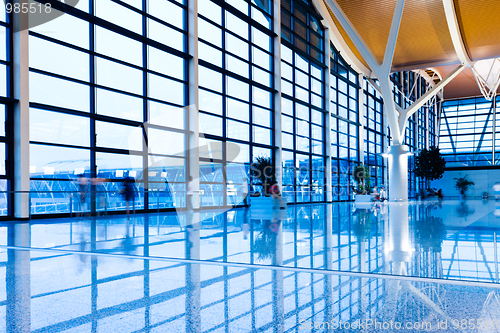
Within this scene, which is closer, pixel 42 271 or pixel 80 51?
pixel 42 271

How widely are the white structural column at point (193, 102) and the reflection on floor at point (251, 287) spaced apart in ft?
39.9

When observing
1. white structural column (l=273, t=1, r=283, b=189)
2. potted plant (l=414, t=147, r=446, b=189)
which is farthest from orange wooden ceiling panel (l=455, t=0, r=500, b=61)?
Answer: potted plant (l=414, t=147, r=446, b=189)

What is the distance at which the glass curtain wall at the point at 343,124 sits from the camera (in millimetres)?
31547

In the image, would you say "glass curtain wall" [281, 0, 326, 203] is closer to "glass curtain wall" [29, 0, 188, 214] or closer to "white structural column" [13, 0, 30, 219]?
"glass curtain wall" [29, 0, 188, 214]

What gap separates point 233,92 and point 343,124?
14151 millimetres

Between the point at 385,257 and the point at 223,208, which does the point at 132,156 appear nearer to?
the point at 223,208

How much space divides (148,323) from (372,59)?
24448 millimetres

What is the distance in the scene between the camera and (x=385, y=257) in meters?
5.02

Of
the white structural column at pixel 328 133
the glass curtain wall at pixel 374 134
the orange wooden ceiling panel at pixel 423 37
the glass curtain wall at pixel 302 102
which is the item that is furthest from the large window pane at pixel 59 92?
the glass curtain wall at pixel 374 134

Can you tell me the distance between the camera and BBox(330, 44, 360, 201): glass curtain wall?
31.5 meters

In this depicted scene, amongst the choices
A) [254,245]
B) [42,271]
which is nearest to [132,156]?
[254,245]

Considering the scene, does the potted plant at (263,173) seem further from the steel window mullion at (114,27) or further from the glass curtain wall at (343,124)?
the glass curtain wall at (343,124)

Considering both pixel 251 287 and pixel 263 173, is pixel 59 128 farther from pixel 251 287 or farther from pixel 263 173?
pixel 251 287

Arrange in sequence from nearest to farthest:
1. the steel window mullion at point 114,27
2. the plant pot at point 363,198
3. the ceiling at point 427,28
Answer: the steel window mullion at point 114,27
the ceiling at point 427,28
the plant pot at point 363,198
